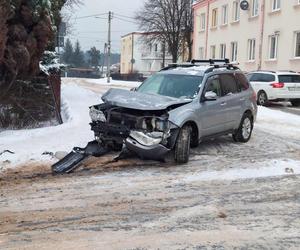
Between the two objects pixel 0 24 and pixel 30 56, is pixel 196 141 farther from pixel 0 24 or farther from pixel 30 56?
pixel 30 56

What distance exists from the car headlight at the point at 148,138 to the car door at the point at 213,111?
123cm

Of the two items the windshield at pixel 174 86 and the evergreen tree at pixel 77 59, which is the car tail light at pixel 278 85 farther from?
the evergreen tree at pixel 77 59

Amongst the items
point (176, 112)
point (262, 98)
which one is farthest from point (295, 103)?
point (176, 112)

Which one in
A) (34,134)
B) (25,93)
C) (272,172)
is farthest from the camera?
(25,93)

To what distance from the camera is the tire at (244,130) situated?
38.1 feet

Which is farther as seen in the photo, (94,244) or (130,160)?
(130,160)

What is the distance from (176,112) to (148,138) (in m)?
0.78

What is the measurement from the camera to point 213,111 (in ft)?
33.9

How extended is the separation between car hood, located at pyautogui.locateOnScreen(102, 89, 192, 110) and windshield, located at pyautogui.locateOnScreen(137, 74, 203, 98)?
0.44 m

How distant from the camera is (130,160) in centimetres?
932

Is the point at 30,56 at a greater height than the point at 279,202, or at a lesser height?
greater

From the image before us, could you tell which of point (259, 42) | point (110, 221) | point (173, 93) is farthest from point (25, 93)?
point (259, 42)

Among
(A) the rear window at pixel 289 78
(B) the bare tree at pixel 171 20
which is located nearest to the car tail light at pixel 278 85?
(A) the rear window at pixel 289 78

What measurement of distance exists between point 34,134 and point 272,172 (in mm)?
5635
